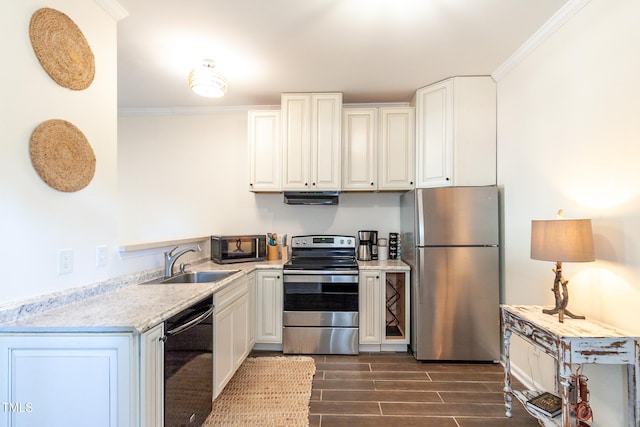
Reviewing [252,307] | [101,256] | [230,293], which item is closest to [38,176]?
[101,256]

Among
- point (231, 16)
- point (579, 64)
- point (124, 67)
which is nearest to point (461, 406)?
point (579, 64)

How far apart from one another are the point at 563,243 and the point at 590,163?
563 millimetres

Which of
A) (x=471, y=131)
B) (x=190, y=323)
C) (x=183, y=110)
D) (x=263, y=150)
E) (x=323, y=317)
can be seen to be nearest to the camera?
(x=190, y=323)

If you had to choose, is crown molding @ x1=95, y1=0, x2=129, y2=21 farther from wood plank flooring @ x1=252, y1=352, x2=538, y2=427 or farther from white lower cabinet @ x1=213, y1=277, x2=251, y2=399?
wood plank flooring @ x1=252, y1=352, x2=538, y2=427

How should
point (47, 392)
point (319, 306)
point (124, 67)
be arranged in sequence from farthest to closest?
point (319, 306) → point (124, 67) → point (47, 392)

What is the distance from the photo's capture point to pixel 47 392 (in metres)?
1.19

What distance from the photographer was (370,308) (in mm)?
2850

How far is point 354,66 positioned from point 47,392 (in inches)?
113

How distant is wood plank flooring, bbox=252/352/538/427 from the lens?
193cm

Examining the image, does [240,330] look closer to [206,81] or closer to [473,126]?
[206,81]

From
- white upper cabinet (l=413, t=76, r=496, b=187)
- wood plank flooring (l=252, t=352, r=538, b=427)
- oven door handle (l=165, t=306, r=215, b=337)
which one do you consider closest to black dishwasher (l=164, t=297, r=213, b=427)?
oven door handle (l=165, t=306, r=215, b=337)

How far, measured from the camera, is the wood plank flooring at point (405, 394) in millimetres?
1933

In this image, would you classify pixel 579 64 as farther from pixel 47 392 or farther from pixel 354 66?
pixel 47 392

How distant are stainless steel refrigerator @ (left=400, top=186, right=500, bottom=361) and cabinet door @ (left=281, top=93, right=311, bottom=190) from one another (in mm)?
1248
